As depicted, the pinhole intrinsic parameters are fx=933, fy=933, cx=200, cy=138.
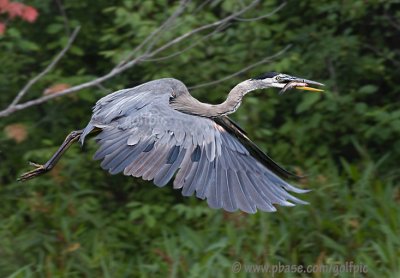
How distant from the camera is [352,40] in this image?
7996 millimetres

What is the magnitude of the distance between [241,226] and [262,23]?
79.7 inches

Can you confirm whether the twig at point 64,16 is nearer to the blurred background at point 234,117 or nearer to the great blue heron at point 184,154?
the blurred background at point 234,117

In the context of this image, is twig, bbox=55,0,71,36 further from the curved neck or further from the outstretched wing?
the outstretched wing

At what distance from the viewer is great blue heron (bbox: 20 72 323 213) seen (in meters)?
5.44

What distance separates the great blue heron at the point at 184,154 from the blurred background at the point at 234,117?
3.04 ft

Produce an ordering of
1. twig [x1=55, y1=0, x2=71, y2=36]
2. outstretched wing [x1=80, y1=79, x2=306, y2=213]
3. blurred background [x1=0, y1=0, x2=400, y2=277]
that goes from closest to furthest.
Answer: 1. outstretched wing [x1=80, y1=79, x2=306, y2=213]
2. blurred background [x1=0, y1=0, x2=400, y2=277]
3. twig [x1=55, y1=0, x2=71, y2=36]

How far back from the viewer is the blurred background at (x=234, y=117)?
22.4 ft

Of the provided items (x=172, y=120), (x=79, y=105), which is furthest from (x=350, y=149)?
(x=172, y=120)

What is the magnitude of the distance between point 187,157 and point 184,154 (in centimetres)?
3

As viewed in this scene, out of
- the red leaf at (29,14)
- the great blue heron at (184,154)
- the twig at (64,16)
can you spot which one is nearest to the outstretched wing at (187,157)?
the great blue heron at (184,154)

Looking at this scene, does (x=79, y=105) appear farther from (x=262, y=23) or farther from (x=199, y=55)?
(x=262, y=23)

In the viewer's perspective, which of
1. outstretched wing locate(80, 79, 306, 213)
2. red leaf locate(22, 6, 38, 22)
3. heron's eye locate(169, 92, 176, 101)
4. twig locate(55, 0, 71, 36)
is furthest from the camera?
twig locate(55, 0, 71, 36)

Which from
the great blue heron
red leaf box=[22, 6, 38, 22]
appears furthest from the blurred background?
the great blue heron

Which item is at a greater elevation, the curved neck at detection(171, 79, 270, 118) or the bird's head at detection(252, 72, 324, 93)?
the bird's head at detection(252, 72, 324, 93)
